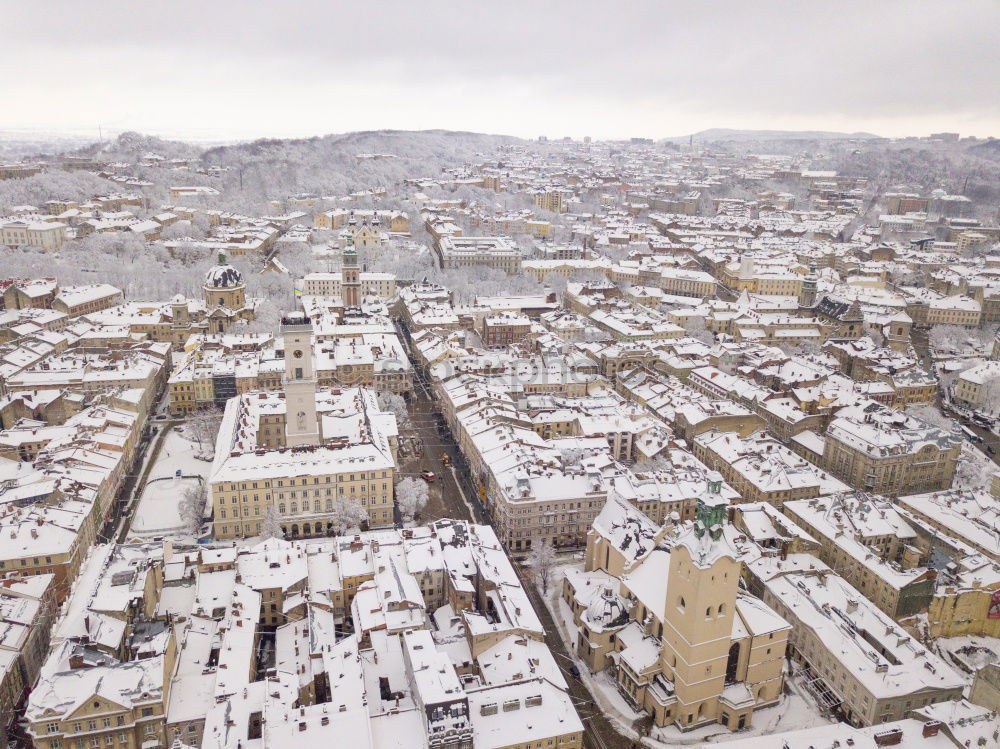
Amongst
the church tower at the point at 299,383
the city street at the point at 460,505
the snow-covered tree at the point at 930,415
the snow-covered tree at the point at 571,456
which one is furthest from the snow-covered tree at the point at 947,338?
the church tower at the point at 299,383

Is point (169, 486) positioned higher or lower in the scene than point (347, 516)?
lower

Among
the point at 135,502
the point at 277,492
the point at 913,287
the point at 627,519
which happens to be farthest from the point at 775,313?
the point at 135,502

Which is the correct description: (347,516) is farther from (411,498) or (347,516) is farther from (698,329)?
(698,329)

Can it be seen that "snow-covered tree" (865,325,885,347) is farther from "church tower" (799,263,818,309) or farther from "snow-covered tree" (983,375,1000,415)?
"snow-covered tree" (983,375,1000,415)

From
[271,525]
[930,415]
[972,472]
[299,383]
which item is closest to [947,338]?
[930,415]

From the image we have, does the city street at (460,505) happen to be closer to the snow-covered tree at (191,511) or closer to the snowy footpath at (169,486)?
the snow-covered tree at (191,511)
